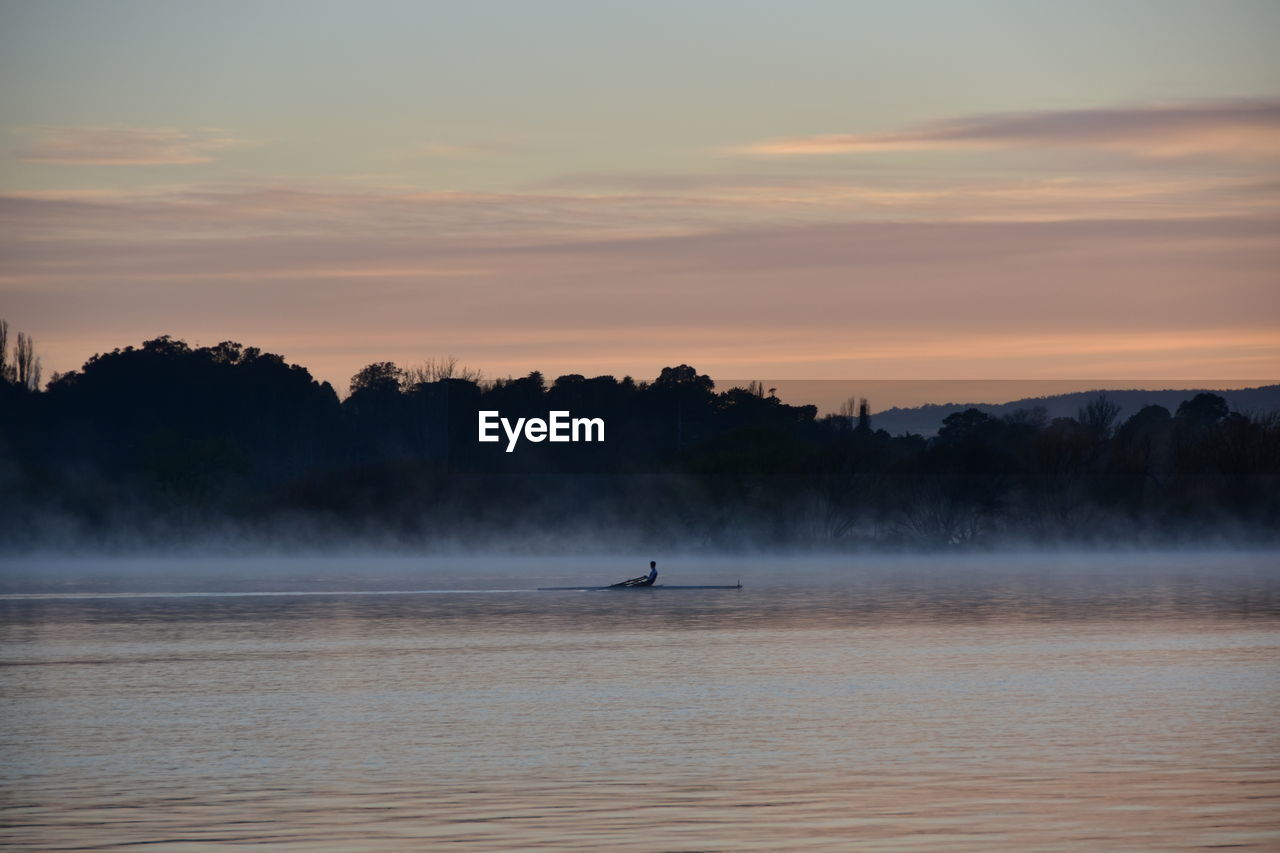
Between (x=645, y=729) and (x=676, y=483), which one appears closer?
(x=645, y=729)

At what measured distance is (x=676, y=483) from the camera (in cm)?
12812

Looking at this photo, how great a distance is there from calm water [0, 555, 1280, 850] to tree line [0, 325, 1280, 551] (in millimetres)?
63189

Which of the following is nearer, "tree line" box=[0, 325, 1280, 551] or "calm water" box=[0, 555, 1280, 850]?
A: "calm water" box=[0, 555, 1280, 850]

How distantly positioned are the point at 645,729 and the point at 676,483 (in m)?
97.4

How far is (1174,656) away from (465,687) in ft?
61.3

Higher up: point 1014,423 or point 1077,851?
point 1014,423

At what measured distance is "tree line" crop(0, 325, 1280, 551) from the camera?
126 m

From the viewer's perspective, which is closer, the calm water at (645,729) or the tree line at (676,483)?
the calm water at (645,729)

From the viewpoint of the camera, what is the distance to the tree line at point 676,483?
414 ft

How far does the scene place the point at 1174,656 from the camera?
145ft

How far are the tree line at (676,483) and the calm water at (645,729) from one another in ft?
207

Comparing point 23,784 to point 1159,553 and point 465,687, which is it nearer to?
point 465,687

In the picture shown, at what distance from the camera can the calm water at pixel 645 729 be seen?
2203 centimetres

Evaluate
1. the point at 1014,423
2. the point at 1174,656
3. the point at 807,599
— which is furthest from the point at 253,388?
the point at 1174,656
